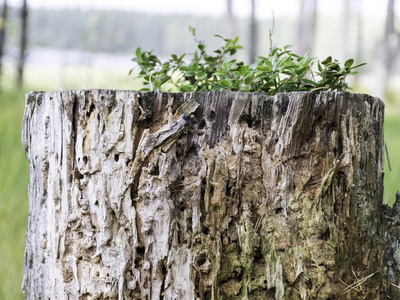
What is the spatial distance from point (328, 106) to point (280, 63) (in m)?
0.19

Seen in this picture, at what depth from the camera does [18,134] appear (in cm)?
278

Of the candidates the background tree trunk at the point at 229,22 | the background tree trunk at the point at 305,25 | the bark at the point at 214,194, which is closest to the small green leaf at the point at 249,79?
the bark at the point at 214,194

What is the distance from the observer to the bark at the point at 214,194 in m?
0.91

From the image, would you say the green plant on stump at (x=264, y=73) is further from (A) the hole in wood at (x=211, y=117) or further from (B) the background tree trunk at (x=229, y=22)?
(B) the background tree trunk at (x=229, y=22)

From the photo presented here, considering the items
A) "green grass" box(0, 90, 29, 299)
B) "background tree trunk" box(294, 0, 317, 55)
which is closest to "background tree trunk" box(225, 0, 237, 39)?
"background tree trunk" box(294, 0, 317, 55)

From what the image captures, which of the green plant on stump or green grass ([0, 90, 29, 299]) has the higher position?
the green plant on stump

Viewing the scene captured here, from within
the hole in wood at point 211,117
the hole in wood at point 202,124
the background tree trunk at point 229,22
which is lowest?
the hole in wood at point 202,124

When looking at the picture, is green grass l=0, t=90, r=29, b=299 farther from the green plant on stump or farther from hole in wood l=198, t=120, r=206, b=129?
hole in wood l=198, t=120, r=206, b=129

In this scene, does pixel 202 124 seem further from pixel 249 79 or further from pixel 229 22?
pixel 229 22

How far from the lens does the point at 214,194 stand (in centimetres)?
91

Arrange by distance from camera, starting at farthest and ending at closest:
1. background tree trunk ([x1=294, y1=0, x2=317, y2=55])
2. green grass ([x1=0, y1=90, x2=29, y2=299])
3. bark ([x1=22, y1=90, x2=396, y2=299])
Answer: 1. background tree trunk ([x1=294, y1=0, x2=317, y2=55])
2. green grass ([x1=0, y1=90, x2=29, y2=299])
3. bark ([x1=22, y1=90, x2=396, y2=299])

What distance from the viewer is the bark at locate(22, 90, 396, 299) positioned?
0.91 meters

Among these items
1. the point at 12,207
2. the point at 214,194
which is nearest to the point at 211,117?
the point at 214,194

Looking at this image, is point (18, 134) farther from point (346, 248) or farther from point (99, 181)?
point (346, 248)
